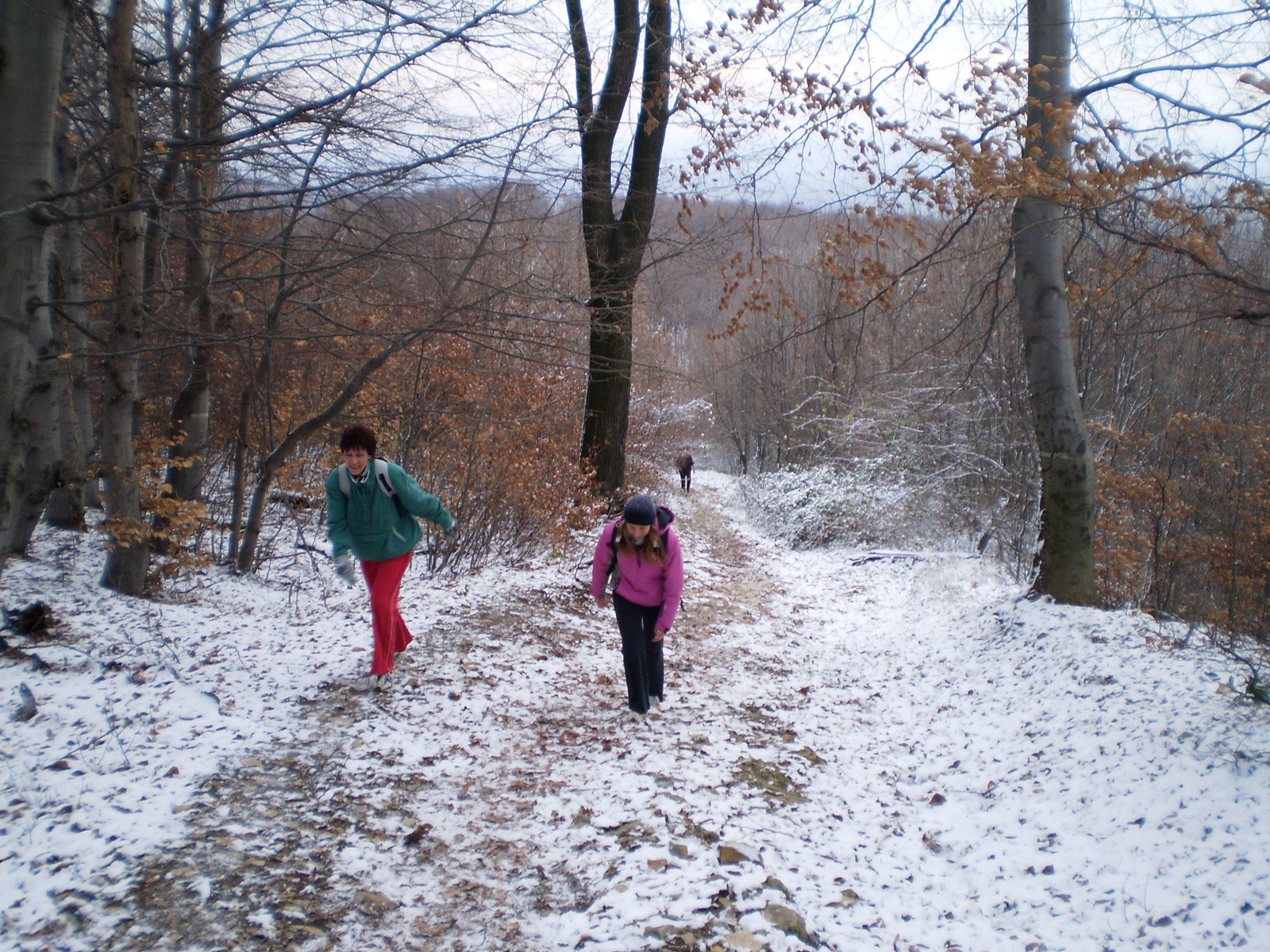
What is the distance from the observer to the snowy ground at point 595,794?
3.18 metres

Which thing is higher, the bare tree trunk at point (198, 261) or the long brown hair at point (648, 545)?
the bare tree trunk at point (198, 261)

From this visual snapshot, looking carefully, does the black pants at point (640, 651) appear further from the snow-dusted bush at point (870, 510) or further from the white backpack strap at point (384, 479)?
the snow-dusted bush at point (870, 510)

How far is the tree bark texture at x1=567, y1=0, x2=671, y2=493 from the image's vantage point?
31.7 feet

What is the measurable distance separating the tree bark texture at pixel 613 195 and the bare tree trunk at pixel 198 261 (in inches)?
164

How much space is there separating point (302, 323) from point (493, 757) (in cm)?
482

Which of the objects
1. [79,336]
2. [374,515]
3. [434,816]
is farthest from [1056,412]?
[79,336]

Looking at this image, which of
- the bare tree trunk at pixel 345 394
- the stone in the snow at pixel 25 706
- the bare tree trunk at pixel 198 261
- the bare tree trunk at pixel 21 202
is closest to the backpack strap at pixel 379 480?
the bare tree trunk at pixel 345 394

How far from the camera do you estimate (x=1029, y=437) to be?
Answer: 11.8m

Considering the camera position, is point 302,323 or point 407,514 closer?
point 407,514

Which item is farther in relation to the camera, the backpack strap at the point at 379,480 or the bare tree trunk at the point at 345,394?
the bare tree trunk at the point at 345,394

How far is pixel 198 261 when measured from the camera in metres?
7.75

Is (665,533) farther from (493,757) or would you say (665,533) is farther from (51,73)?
(51,73)

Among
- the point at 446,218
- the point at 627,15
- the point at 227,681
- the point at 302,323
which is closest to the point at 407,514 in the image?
the point at 227,681

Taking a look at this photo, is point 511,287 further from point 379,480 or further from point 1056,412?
point 1056,412
